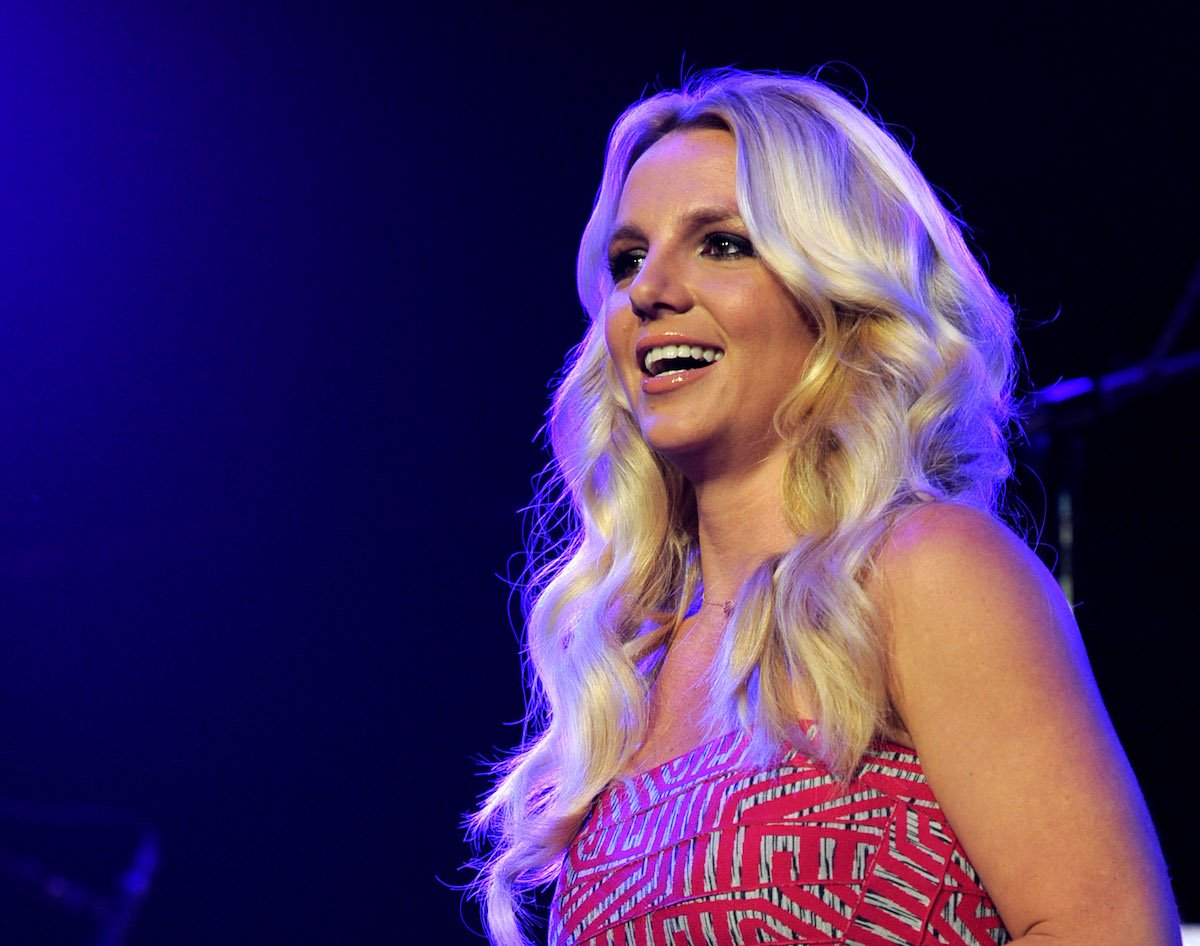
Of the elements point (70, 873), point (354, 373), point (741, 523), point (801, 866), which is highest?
point (741, 523)

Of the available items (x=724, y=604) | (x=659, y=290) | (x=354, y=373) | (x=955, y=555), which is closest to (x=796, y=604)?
(x=955, y=555)

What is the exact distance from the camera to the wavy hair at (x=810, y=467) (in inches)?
59.1

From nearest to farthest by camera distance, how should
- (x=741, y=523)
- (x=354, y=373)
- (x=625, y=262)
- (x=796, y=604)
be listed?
(x=796, y=604)
(x=741, y=523)
(x=625, y=262)
(x=354, y=373)

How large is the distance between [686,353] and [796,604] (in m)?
0.41

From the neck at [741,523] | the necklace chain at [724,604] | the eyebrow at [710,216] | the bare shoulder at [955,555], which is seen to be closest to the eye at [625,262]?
the eyebrow at [710,216]

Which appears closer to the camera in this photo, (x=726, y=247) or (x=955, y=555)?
(x=955, y=555)

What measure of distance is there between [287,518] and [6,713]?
42.0 inches

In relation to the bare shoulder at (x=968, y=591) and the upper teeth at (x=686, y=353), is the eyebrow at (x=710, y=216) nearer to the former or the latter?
the upper teeth at (x=686, y=353)

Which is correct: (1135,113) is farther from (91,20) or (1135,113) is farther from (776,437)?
(91,20)

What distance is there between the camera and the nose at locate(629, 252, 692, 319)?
1747 millimetres

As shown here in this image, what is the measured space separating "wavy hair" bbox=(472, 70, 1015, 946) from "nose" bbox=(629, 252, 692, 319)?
115mm

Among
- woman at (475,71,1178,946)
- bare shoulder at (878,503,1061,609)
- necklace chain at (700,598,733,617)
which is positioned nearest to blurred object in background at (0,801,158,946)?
woman at (475,71,1178,946)

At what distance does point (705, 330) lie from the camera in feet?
5.68

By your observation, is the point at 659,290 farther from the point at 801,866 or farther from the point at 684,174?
the point at 801,866
